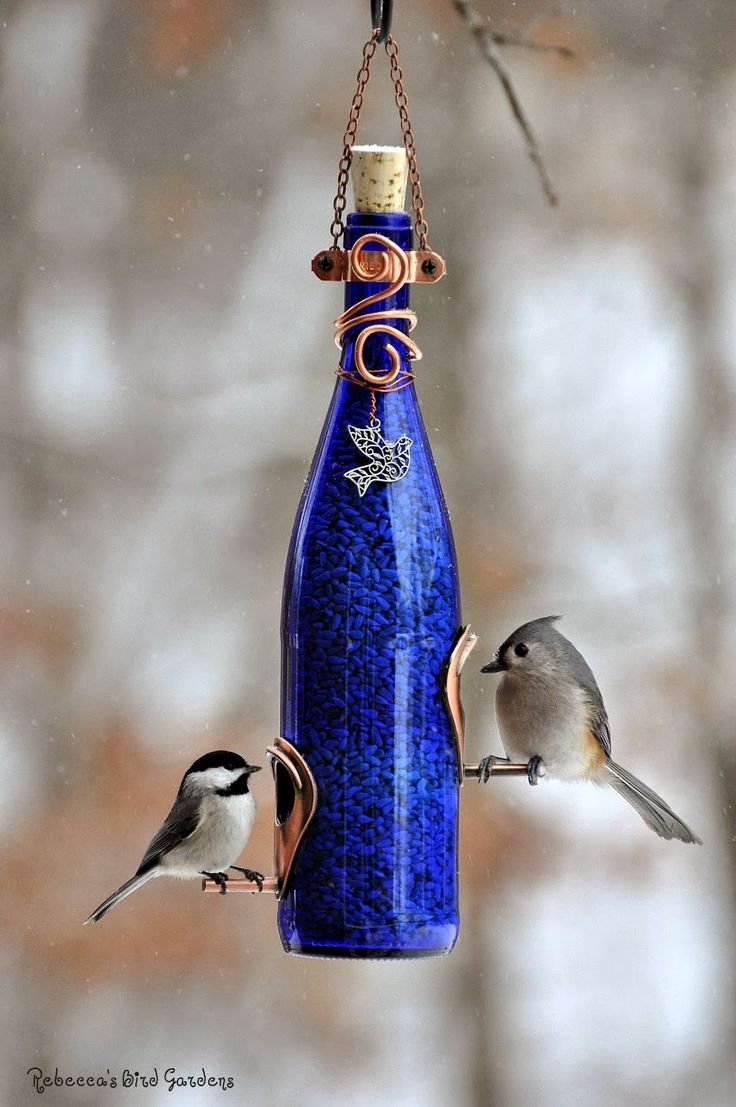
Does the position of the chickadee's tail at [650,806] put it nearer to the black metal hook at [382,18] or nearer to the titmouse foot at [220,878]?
the titmouse foot at [220,878]

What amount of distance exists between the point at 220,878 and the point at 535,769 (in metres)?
0.60

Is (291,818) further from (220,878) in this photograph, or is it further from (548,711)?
(548,711)

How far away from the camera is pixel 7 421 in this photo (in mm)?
5828

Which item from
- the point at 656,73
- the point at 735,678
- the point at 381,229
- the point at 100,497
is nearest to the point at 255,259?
the point at 100,497

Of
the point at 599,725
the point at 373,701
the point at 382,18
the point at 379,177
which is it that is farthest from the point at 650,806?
the point at 382,18

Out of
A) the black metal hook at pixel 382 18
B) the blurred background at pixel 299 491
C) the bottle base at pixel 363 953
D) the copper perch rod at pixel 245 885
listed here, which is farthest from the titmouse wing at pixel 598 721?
the blurred background at pixel 299 491

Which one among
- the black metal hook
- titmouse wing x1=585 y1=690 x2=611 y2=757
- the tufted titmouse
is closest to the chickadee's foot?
the tufted titmouse

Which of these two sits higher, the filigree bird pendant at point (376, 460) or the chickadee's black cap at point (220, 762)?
the filigree bird pendant at point (376, 460)

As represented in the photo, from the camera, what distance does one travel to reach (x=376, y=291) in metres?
2.69

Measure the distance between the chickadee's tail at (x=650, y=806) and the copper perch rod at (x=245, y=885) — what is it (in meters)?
0.72

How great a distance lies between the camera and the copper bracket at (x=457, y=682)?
2746 mm

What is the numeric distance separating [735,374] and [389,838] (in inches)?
151

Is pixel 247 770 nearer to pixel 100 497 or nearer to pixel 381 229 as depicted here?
pixel 381 229

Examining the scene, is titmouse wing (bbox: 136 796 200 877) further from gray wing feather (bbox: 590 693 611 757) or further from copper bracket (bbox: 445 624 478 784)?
gray wing feather (bbox: 590 693 611 757)
